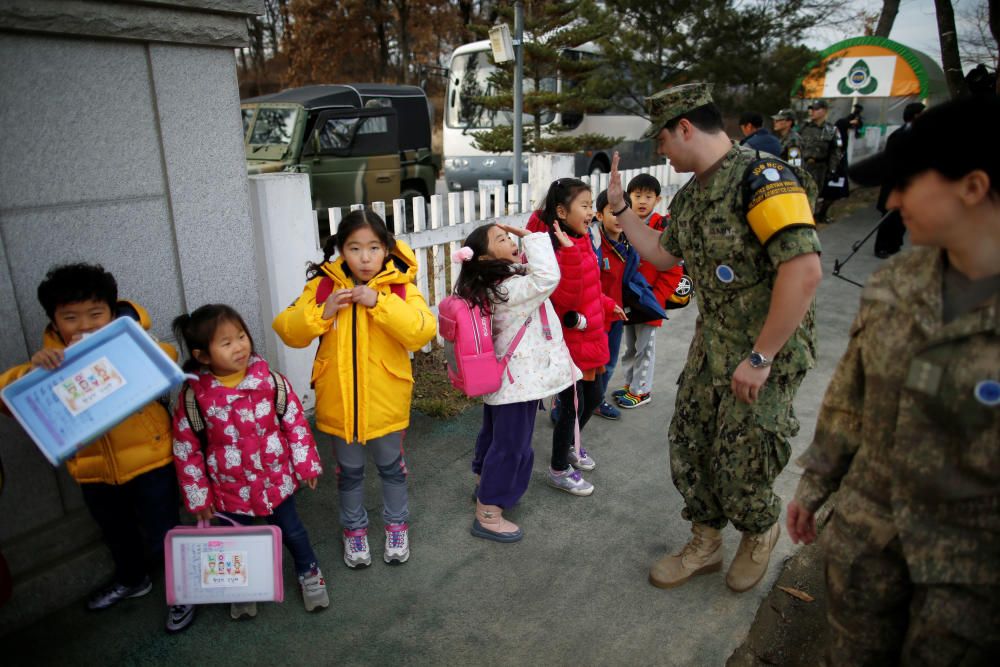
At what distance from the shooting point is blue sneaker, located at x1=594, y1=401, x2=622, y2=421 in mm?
4188

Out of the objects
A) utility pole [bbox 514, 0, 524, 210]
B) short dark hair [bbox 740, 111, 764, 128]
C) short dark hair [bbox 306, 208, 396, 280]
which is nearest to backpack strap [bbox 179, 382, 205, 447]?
short dark hair [bbox 306, 208, 396, 280]

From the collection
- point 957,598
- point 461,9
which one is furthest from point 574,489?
point 461,9

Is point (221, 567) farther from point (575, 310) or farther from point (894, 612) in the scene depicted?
point (894, 612)

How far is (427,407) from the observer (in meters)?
4.22

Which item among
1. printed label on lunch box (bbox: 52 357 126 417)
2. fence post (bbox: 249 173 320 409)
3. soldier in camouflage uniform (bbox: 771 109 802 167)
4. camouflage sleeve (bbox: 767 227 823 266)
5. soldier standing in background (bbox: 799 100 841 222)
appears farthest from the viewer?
soldier standing in background (bbox: 799 100 841 222)

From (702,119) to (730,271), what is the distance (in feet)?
1.89

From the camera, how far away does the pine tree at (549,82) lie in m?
11.0

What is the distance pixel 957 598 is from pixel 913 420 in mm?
386

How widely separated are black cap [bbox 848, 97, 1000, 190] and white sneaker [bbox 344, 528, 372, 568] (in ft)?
7.62

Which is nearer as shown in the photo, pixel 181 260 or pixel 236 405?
pixel 236 405

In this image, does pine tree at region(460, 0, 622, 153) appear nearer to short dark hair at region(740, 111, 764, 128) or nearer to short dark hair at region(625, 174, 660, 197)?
short dark hair at region(740, 111, 764, 128)

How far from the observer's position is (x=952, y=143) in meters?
1.33

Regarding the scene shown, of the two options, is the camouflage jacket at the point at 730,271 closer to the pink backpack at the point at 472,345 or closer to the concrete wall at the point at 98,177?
the pink backpack at the point at 472,345

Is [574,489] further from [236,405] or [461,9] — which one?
[461,9]
